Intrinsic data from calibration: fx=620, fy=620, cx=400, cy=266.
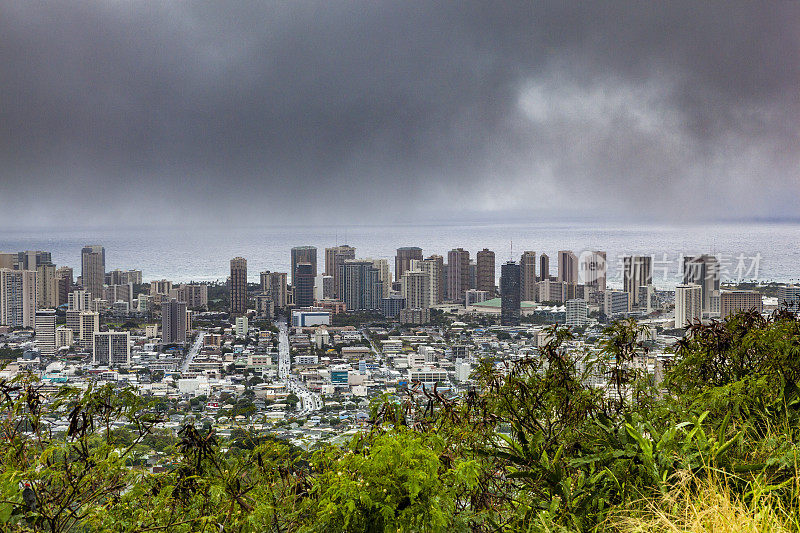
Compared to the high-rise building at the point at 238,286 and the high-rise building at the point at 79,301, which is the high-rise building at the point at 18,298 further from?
the high-rise building at the point at 238,286

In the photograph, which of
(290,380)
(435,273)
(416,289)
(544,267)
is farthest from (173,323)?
(544,267)

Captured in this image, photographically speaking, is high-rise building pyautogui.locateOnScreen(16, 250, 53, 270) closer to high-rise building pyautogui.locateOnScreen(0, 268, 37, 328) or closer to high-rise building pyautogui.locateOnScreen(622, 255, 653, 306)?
high-rise building pyautogui.locateOnScreen(0, 268, 37, 328)

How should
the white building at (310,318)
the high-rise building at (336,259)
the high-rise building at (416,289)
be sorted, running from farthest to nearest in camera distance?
the high-rise building at (336,259) < the high-rise building at (416,289) < the white building at (310,318)

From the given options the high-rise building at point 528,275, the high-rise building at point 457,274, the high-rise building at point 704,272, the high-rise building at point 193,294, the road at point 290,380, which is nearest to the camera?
the road at point 290,380

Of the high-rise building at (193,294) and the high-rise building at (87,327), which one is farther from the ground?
the high-rise building at (193,294)

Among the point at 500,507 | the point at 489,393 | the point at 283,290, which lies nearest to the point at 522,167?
the point at 283,290

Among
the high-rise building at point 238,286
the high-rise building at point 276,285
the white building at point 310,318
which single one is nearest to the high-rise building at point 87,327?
the high-rise building at point 238,286
